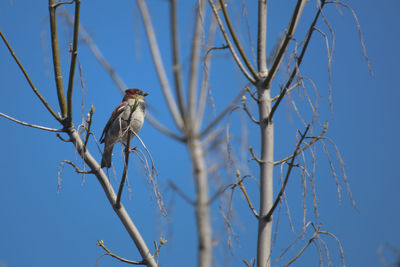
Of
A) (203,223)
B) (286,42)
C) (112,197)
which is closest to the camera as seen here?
(203,223)

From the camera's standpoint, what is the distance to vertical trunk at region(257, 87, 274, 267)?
9.12 ft

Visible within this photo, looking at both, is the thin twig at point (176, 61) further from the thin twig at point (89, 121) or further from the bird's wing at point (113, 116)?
the bird's wing at point (113, 116)

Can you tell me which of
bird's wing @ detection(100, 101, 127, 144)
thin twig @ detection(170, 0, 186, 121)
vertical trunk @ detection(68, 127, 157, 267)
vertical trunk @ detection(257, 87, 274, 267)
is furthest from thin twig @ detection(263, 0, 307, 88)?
bird's wing @ detection(100, 101, 127, 144)

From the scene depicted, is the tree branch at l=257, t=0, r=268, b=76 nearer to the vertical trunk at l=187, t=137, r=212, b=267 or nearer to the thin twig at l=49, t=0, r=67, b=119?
the thin twig at l=49, t=0, r=67, b=119

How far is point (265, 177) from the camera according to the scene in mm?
2914

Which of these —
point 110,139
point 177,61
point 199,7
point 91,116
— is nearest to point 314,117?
point 177,61

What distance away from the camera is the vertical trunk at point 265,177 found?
109 inches

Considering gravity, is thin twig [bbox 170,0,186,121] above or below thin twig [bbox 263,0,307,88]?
below

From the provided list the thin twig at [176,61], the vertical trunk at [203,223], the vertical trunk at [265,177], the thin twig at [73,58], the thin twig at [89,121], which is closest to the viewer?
the vertical trunk at [203,223]

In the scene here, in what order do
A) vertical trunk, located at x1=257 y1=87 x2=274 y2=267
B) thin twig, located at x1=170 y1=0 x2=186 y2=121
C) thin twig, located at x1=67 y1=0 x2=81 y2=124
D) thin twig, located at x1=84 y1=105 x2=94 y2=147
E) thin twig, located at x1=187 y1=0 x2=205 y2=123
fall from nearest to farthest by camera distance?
thin twig, located at x1=170 y1=0 x2=186 y2=121 < thin twig, located at x1=187 y1=0 x2=205 y2=123 < thin twig, located at x1=67 y1=0 x2=81 y2=124 < vertical trunk, located at x1=257 y1=87 x2=274 y2=267 < thin twig, located at x1=84 y1=105 x2=94 y2=147

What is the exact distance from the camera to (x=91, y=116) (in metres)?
3.04

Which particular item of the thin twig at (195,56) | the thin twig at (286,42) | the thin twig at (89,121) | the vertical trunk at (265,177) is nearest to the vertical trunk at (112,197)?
the thin twig at (89,121)

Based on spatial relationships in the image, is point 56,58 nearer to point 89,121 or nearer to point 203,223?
point 89,121

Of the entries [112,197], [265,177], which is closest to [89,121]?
[112,197]
